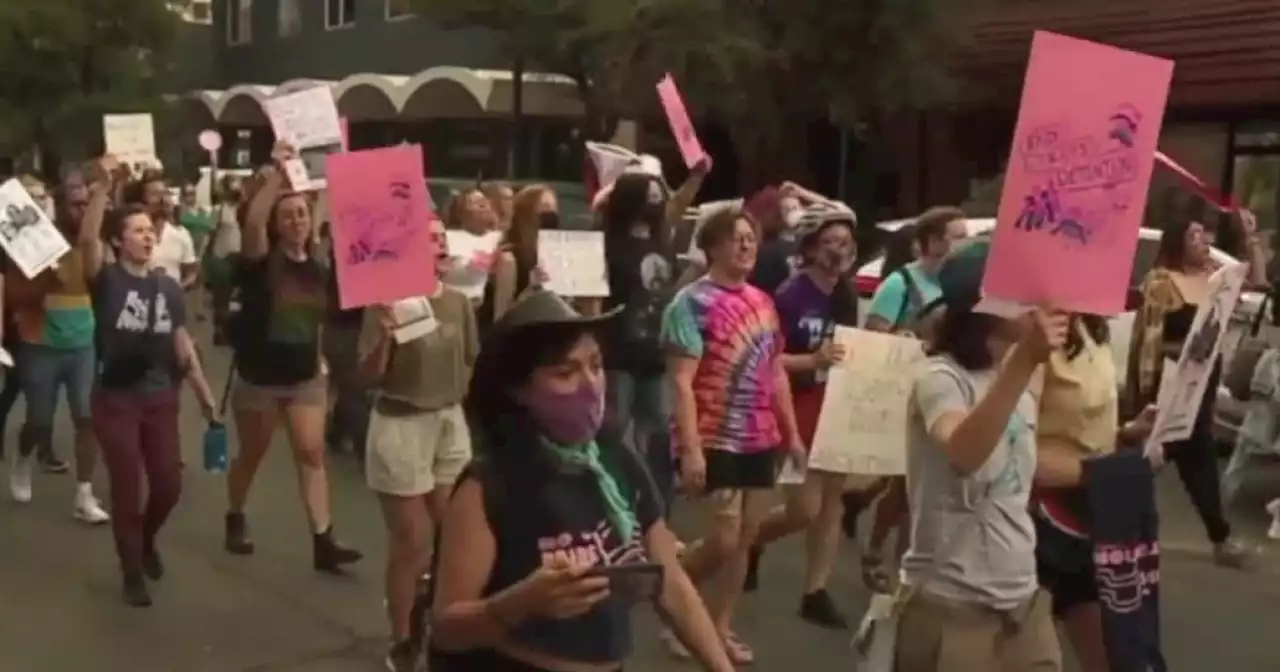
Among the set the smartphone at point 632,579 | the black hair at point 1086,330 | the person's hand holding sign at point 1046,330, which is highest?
the person's hand holding sign at point 1046,330

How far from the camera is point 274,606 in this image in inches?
276

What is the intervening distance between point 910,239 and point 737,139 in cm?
1297

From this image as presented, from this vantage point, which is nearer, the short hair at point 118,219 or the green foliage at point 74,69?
the short hair at point 118,219

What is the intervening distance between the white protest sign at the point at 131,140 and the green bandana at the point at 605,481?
34.2 ft

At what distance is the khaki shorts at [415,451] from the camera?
594 cm

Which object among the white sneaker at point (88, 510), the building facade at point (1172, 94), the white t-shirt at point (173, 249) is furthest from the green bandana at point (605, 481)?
the building facade at point (1172, 94)

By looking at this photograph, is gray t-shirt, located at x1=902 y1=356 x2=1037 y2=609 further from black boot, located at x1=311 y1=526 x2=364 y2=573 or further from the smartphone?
black boot, located at x1=311 y1=526 x2=364 y2=573

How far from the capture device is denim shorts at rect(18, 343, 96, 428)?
8.56 metres

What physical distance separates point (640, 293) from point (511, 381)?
141 inches

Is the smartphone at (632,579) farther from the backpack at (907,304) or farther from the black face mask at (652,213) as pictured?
the backpack at (907,304)

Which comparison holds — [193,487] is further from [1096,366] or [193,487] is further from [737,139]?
[737,139]

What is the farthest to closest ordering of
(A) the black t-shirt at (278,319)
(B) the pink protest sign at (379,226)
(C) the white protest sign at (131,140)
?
1. (C) the white protest sign at (131,140)
2. (A) the black t-shirt at (278,319)
3. (B) the pink protest sign at (379,226)

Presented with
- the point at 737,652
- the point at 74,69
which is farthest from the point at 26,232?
the point at 74,69

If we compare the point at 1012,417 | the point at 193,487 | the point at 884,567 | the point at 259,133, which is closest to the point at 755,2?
the point at 193,487
